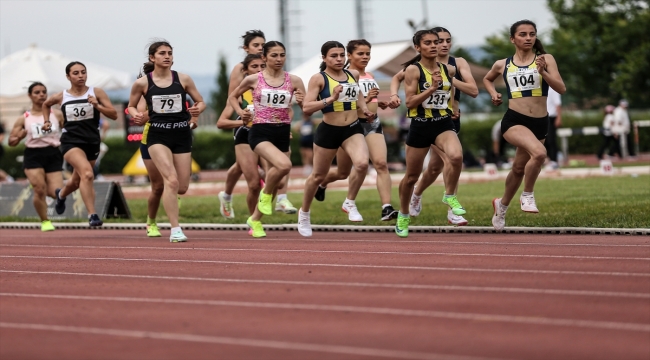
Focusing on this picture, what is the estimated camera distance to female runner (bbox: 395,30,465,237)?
12.3 metres

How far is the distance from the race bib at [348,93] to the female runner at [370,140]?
0.49 m

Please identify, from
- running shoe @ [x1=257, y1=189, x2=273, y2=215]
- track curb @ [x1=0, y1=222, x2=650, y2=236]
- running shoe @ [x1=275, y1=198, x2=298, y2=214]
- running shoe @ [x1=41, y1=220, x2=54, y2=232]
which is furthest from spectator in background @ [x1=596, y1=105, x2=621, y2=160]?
running shoe @ [x1=257, y1=189, x2=273, y2=215]

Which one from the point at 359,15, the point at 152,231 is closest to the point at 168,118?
the point at 152,231

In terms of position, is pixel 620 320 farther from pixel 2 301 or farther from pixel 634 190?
pixel 634 190

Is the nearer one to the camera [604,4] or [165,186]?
[165,186]

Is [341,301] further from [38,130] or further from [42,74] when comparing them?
[42,74]

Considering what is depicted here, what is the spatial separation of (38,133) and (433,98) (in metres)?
6.00

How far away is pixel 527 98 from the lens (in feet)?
39.9

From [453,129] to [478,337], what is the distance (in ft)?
21.0

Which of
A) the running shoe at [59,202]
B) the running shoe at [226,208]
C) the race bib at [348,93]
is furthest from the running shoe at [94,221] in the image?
the race bib at [348,93]

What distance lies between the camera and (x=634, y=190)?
59.9ft

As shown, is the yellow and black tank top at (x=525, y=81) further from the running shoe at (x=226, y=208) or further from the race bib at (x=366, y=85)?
the running shoe at (x=226, y=208)

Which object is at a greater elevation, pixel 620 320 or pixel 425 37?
pixel 425 37

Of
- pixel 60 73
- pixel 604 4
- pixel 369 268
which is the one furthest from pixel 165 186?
pixel 604 4
